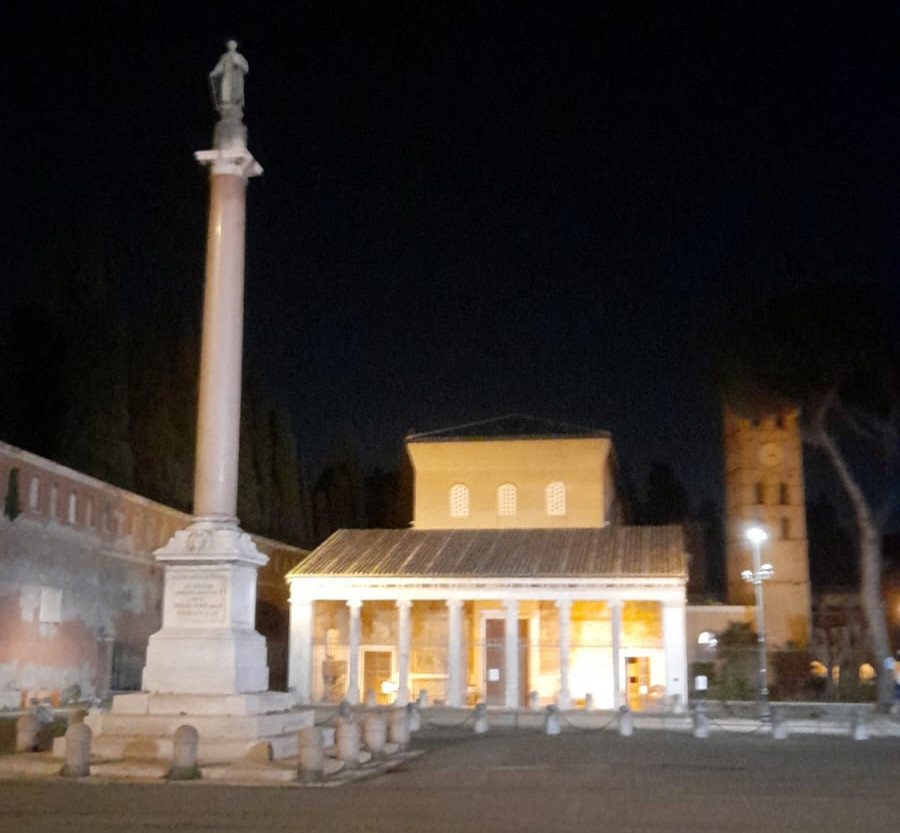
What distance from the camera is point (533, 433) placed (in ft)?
135

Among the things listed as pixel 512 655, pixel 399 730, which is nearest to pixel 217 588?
pixel 399 730

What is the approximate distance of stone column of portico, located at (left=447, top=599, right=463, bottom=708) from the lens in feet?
113

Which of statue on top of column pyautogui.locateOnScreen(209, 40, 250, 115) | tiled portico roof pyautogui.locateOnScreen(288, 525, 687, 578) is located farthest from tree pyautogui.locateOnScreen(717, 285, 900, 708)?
statue on top of column pyautogui.locateOnScreen(209, 40, 250, 115)

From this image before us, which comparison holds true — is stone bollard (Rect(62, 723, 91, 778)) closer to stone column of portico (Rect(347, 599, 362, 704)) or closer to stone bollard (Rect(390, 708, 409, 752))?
stone bollard (Rect(390, 708, 409, 752))

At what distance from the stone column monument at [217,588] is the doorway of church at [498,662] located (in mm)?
19579

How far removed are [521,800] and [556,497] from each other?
91.3ft

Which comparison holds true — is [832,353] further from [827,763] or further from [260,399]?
[260,399]

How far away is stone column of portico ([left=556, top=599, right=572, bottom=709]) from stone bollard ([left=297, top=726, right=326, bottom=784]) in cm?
2066

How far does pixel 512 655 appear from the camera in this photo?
34.8 m

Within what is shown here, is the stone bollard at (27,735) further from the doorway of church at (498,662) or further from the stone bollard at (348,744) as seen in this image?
the doorway of church at (498,662)

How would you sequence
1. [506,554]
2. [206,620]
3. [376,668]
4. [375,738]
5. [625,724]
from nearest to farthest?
[206,620], [375,738], [625,724], [506,554], [376,668]

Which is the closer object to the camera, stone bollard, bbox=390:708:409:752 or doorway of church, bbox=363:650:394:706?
stone bollard, bbox=390:708:409:752

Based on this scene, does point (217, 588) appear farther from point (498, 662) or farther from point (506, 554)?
point (498, 662)

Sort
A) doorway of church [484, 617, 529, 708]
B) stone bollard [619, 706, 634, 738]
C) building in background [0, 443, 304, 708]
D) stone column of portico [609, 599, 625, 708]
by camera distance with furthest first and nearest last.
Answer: doorway of church [484, 617, 529, 708]
stone column of portico [609, 599, 625, 708]
building in background [0, 443, 304, 708]
stone bollard [619, 706, 634, 738]
